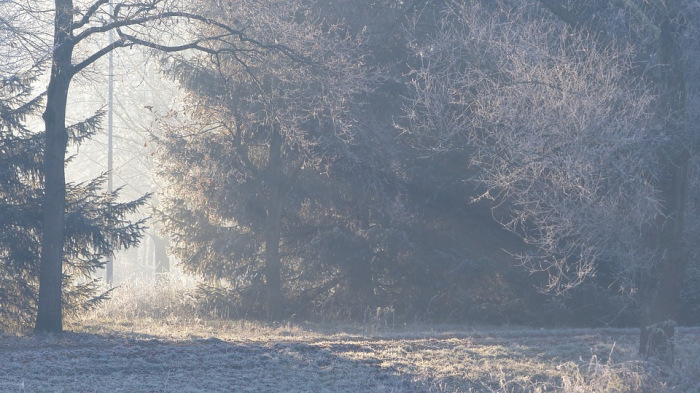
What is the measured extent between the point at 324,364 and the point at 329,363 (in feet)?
0.31

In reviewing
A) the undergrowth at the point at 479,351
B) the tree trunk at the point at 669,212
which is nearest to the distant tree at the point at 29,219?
the undergrowth at the point at 479,351

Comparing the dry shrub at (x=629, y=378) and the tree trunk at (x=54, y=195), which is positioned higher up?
the tree trunk at (x=54, y=195)

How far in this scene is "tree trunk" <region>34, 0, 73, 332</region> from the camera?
12797 mm

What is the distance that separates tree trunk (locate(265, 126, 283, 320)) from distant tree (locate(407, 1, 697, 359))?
6.87m

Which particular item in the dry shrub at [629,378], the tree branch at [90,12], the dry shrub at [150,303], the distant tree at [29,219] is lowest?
the dry shrub at [629,378]

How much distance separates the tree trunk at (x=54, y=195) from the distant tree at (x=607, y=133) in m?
6.26

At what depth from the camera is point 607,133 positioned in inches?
371

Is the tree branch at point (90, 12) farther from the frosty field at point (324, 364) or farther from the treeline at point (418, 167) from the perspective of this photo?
the frosty field at point (324, 364)

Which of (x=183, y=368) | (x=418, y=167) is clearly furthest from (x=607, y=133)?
(x=418, y=167)

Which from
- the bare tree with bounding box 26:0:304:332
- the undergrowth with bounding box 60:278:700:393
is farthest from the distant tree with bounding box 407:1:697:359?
the bare tree with bounding box 26:0:304:332

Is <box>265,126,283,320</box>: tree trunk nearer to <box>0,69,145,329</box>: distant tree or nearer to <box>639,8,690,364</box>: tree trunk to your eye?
<box>0,69,145,329</box>: distant tree

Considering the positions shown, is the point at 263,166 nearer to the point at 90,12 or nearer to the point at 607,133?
the point at 90,12

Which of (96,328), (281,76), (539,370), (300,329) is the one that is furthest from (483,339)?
(96,328)

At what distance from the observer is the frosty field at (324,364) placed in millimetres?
9297
